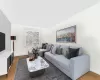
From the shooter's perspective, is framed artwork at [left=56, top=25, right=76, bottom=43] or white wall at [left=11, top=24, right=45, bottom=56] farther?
white wall at [left=11, top=24, right=45, bottom=56]

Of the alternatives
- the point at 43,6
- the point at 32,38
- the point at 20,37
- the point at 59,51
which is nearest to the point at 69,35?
the point at 59,51

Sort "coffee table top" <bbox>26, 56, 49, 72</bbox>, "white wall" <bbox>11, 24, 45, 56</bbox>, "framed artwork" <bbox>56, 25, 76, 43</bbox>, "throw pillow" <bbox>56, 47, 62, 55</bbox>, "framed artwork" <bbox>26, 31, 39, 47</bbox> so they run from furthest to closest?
"framed artwork" <bbox>26, 31, 39, 47</bbox> < "white wall" <bbox>11, 24, 45, 56</bbox> < "throw pillow" <bbox>56, 47, 62, 55</bbox> < "framed artwork" <bbox>56, 25, 76, 43</bbox> < "coffee table top" <bbox>26, 56, 49, 72</bbox>

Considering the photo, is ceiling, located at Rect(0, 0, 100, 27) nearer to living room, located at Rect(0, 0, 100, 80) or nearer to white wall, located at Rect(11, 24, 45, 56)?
living room, located at Rect(0, 0, 100, 80)

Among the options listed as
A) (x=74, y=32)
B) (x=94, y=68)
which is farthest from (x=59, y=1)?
(x=94, y=68)

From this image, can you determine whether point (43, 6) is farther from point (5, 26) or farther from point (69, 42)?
point (5, 26)

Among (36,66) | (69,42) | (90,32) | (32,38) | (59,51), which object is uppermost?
(90,32)

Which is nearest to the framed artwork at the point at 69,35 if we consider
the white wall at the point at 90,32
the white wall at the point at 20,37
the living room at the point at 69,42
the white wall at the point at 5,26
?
the living room at the point at 69,42

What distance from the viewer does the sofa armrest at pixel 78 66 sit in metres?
1.73

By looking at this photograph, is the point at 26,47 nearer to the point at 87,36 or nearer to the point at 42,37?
the point at 42,37

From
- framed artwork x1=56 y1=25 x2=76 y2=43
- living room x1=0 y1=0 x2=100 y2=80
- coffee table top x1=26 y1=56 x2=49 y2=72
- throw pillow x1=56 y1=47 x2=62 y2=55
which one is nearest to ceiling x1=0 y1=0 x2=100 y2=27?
living room x1=0 y1=0 x2=100 y2=80

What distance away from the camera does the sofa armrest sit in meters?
1.73

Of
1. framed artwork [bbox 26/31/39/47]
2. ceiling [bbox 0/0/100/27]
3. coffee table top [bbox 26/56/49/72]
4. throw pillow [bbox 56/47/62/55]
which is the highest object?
ceiling [bbox 0/0/100/27]

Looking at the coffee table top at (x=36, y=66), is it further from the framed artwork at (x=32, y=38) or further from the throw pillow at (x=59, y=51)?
the framed artwork at (x=32, y=38)

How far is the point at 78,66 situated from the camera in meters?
1.83
